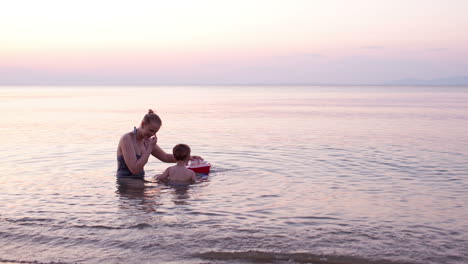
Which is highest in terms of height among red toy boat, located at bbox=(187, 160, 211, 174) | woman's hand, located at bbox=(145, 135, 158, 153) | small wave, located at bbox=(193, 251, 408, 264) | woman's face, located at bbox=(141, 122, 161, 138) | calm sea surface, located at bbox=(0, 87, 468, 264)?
woman's face, located at bbox=(141, 122, 161, 138)

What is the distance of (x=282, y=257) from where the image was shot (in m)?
5.96

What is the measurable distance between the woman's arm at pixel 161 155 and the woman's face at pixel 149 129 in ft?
3.94

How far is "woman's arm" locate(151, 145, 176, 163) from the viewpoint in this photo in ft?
37.1

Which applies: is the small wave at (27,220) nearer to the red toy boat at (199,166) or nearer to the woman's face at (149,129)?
the woman's face at (149,129)

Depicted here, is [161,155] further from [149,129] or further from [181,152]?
[149,129]

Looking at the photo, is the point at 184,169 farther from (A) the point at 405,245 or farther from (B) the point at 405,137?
(B) the point at 405,137

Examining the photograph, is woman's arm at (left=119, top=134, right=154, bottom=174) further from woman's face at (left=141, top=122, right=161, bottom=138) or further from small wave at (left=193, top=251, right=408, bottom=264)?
small wave at (left=193, top=251, right=408, bottom=264)

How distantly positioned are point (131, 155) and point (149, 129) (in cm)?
97

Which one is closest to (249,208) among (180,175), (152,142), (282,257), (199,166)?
(282,257)

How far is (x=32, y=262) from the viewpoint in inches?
224

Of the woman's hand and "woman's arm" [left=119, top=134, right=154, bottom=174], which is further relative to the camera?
"woman's arm" [left=119, top=134, right=154, bottom=174]

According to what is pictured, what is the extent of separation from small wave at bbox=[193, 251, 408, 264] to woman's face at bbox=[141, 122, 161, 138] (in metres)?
4.14

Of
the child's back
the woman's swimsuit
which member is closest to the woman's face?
the child's back

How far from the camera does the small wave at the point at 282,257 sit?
19.2 ft
